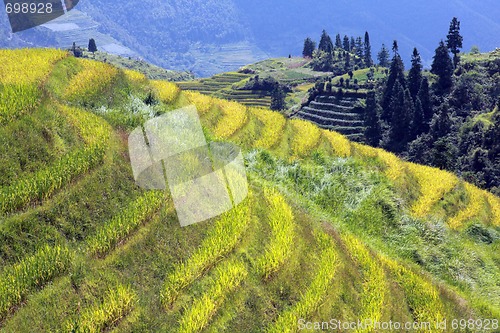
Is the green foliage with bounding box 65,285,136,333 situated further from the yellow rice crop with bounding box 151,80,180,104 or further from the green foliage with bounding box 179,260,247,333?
the yellow rice crop with bounding box 151,80,180,104

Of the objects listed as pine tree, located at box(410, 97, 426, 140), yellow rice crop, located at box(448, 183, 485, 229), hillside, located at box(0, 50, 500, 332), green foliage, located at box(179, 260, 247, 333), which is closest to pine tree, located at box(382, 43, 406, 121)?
pine tree, located at box(410, 97, 426, 140)

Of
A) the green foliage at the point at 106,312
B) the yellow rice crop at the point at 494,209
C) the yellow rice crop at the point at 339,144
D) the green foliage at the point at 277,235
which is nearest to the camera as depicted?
the green foliage at the point at 106,312

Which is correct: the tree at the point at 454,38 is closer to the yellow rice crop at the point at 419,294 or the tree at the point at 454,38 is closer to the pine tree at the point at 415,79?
the pine tree at the point at 415,79

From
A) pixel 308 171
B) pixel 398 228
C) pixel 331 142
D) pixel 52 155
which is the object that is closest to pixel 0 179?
pixel 52 155

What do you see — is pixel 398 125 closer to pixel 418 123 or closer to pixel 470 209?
pixel 418 123

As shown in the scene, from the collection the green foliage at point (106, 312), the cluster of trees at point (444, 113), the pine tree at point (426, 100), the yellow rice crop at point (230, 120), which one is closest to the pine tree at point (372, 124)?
the cluster of trees at point (444, 113)

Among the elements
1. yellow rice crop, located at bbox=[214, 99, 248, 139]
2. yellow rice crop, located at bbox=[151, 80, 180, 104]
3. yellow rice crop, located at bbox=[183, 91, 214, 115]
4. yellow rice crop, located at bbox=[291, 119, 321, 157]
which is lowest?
yellow rice crop, located at bbox=[291, 119, 321, 157]

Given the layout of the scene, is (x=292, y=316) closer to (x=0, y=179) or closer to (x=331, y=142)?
(x=0, y=179)
